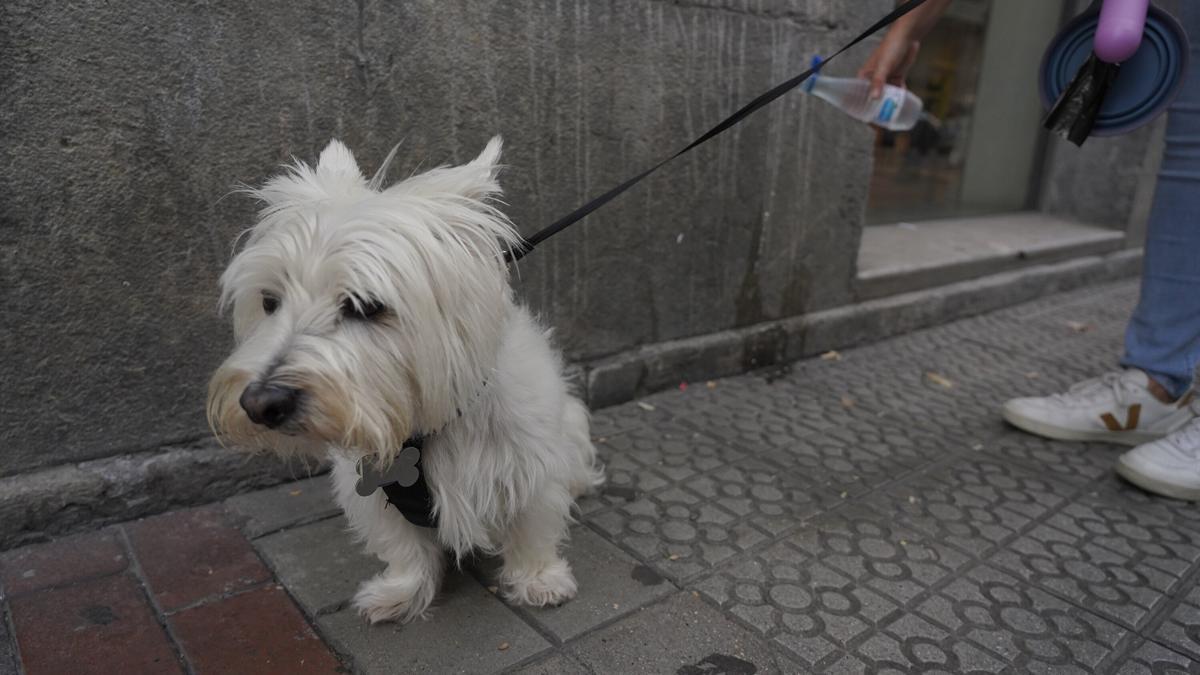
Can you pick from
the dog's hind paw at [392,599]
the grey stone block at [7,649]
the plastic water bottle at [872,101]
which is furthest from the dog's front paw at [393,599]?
the plastic water bottle at [872,101]

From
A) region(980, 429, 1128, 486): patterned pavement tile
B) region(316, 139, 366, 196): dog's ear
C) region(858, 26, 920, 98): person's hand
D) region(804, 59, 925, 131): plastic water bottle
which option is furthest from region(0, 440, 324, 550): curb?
region(980, 429, 1128, 486): patterned pavement tile

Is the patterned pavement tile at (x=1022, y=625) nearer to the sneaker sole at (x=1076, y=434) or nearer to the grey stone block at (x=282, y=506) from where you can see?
the sneaker sole at (x=1076, y=434)

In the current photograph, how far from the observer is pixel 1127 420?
3.65 m

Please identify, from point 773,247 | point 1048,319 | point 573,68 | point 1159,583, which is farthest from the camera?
point 1048,319

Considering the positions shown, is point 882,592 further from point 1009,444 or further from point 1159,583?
point 1009,444

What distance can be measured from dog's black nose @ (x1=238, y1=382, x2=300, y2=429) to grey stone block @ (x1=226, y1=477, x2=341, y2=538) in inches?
51.3

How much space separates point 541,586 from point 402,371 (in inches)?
37.6

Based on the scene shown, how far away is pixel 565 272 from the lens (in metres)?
3.77

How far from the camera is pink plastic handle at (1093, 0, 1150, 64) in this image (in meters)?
2.67

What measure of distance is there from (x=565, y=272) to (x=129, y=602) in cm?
220

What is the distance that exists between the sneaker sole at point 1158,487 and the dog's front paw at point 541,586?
2.49m

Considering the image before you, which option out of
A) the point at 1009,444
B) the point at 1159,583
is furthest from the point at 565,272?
the point at 1159,583

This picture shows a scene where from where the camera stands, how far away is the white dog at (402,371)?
1.75m

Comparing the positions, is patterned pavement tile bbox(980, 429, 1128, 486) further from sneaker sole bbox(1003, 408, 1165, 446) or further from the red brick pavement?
the red brick pavement
